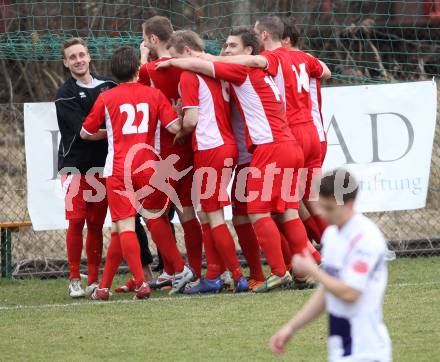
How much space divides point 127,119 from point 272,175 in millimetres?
1093

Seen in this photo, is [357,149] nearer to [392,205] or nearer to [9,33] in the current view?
[392,205]

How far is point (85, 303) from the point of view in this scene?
7523 mm

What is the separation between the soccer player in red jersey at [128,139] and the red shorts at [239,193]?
661 millimetres

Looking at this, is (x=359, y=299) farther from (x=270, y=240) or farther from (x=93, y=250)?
(x=93, y=250)

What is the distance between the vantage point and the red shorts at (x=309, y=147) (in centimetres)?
779

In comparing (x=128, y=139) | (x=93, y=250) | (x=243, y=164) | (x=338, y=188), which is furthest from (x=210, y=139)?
(x=338, y=188)

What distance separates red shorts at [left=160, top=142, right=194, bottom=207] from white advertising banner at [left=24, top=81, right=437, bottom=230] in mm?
1502

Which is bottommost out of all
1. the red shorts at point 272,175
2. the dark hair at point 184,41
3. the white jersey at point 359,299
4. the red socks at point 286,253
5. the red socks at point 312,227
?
the red socks at point 286,253

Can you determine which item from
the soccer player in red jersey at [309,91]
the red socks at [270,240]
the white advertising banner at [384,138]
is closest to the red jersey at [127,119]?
the red socks at [270,240]

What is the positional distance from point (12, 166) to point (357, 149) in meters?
3.90

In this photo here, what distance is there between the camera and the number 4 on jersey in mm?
7398

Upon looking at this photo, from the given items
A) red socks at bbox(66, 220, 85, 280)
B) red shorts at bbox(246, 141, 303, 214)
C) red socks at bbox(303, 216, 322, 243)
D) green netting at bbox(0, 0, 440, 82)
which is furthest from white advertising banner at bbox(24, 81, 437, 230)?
red shorts at bbox(246, 141, 303, 214)

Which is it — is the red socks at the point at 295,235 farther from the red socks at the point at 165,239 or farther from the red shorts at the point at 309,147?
the red socks at the point at 165,239

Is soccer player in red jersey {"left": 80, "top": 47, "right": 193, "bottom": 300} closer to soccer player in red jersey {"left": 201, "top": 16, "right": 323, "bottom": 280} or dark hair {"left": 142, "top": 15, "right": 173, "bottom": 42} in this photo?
dark hair {"left": 142, "top": 15, "right": 173, "bottom": 42}
